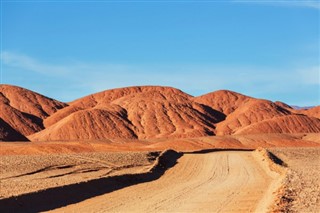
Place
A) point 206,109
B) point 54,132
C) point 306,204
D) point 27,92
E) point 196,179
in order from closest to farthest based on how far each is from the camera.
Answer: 1. point 306,204
2. point 196,179
3. point 54,132
4. point 206,109
5. point 27,92

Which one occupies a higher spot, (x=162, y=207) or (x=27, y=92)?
(x=27, y=92)

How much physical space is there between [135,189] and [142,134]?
100 meters

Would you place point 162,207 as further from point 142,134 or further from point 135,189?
point 142,134

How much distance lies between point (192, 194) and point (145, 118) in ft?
361

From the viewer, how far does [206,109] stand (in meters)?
154

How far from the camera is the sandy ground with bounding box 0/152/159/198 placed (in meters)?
31.6

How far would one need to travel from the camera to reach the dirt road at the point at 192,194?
19703mm

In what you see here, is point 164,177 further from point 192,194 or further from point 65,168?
point 65,168

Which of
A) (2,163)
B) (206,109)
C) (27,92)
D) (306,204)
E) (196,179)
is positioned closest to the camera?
(306,204)

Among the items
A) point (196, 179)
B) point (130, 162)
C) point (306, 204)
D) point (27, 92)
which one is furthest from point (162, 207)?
point (27, 92)

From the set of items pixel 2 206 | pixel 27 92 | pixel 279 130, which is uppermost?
pixel 27 92

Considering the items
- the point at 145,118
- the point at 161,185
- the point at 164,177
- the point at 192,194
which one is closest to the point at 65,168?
the point at 164,177

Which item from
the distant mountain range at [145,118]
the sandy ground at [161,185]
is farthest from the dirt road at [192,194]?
the distant mountain range at [145,118]

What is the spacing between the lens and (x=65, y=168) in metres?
39.2
